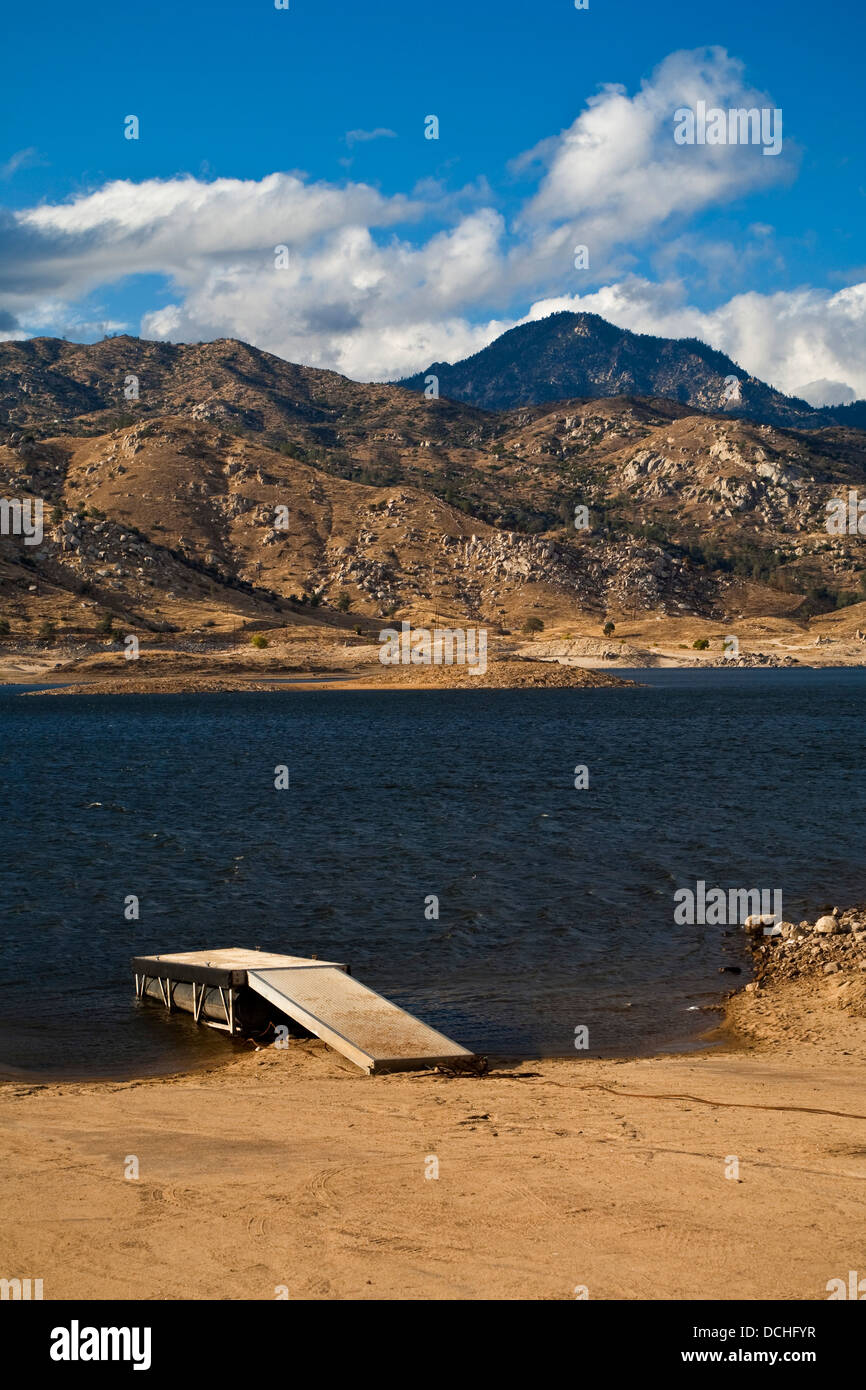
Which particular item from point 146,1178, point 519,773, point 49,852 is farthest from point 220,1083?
point 519,773

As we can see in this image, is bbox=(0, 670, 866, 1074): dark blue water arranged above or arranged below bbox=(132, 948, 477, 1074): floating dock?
below

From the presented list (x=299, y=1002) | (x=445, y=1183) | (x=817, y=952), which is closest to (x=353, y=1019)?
(x=299, y=1002)

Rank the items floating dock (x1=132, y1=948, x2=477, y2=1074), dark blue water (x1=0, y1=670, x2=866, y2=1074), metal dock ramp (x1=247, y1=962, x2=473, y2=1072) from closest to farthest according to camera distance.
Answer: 1. metal dock ramp (x1=247, y1=962, x2=473, y2=1072)
2. floating dock (x1=132, y1=948, x2=477, y2=1074)
3. dark blue water (x1=0, y1=670, x2=866, y2=1074)

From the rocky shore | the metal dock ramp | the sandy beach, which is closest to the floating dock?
the metal dock ramp

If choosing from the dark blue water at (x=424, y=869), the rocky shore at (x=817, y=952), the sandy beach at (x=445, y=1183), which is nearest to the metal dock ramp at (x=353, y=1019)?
the sandy beach at (x=445, y=1183)

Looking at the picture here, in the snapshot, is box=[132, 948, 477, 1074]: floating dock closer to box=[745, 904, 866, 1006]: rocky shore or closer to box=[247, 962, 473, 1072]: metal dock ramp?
box=[247, 962, 473, 1072]: metal dock ramp

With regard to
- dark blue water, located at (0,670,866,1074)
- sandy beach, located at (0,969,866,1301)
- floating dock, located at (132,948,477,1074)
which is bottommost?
dark blue water, located at (0,670,866,1074)
